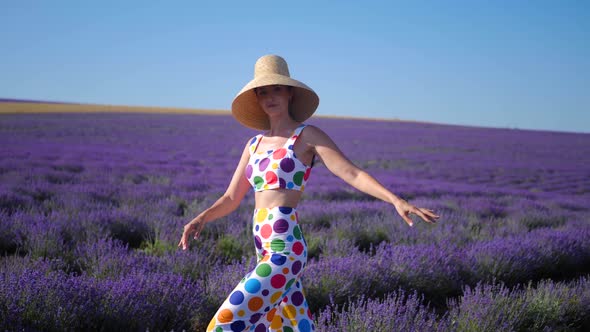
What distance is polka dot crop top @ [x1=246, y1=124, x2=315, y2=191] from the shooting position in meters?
1.83

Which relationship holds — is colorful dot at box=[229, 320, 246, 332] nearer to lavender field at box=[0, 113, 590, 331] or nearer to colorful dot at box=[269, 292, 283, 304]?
colorful dot at box=[269, 292, 283, 304]

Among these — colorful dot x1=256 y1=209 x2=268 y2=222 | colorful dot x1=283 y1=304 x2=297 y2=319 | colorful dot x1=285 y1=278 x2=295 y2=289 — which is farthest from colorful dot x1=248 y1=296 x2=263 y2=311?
colorful dot x1=256 y1=209 x2=268 y2=222

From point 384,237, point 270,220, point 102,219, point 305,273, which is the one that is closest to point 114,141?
point 102,219

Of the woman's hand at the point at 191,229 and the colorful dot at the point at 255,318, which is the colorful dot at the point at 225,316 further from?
the woman's hand at the point at 191,229

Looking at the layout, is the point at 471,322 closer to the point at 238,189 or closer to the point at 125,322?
the point at 238,189

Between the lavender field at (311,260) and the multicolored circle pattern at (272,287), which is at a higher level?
the multicolored circle pattern at (272,287)

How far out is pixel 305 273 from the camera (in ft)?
10.1

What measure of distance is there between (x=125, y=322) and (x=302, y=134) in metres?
1.47

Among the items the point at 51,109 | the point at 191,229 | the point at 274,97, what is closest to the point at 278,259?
the point at 191,229

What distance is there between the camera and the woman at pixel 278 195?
160 centimetres

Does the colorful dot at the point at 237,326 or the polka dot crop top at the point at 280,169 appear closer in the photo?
the colorful dot at the point at 237,326

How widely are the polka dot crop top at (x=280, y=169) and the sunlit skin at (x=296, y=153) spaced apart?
0.09ft

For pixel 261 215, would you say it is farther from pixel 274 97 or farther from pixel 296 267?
pixel 274 97

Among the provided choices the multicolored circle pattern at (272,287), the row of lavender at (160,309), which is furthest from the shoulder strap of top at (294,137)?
the row of lavender at (160,309)
